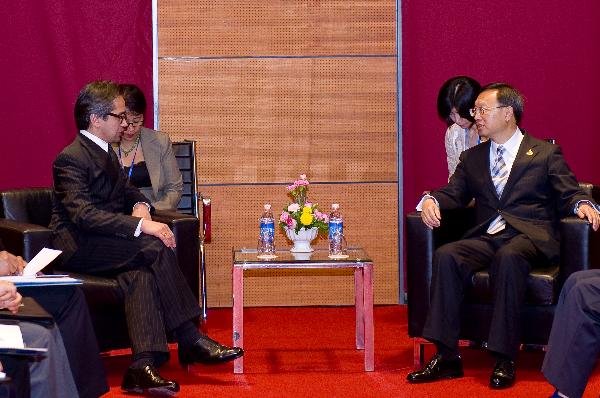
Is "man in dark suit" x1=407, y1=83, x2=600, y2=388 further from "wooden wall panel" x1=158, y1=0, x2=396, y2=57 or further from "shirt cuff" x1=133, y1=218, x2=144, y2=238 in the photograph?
"wooden wall panel" x1=158, y1=0, x2=396, y2=57

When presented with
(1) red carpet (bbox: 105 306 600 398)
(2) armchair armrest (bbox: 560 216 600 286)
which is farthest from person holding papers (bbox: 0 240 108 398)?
(2) armchair armrest (bbox: 560 216 600 286)

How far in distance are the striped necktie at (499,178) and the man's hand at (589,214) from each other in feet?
1.51

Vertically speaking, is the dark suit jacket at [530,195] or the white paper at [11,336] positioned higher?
the dark suit jacket at [530,195]

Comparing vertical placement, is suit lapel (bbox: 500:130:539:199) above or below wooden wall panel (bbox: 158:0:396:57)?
below

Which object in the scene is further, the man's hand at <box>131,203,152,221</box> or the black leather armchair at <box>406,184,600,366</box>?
the man's hand at <box>131,203,152,221</box>

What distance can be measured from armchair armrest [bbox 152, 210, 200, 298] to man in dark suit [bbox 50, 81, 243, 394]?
0.76 ft

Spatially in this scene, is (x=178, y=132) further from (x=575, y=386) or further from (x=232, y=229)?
(x=575, y=386)

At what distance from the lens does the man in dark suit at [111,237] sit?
186 inches

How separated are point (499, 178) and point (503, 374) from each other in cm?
107

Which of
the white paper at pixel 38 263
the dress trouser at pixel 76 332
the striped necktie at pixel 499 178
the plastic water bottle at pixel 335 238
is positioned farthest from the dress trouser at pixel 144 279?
the striped necktie at pixel 499 178

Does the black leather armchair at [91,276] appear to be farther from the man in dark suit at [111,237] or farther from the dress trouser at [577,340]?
the dress trouser at [577,340]

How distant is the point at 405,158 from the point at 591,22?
1509mm

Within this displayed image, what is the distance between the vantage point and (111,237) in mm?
4848

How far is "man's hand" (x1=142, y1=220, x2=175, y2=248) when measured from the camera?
4.78 metres
